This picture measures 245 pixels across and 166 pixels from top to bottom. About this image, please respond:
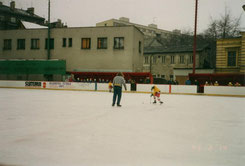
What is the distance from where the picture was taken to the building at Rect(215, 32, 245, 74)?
94.0ft

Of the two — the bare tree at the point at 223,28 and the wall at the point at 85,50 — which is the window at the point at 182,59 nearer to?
the bare tree at the point at 223,28

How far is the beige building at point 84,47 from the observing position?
30.0 m

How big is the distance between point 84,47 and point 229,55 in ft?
60.7

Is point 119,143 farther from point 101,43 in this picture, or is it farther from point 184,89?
point 101,43

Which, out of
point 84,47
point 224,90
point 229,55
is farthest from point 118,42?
point 224,90

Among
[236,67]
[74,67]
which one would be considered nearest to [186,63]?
[236,67]

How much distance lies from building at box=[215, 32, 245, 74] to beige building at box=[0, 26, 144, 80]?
33.8ft

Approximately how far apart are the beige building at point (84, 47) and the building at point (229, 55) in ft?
33.8

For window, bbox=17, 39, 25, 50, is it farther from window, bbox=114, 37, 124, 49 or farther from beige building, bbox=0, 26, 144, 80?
window, bbox=114, 37, 124, 49

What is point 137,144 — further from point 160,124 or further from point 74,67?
point 74,67

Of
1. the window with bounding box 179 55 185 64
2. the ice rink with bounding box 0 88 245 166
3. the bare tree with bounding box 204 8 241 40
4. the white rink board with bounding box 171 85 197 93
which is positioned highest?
the bare tree with bounding box 204 8 241 40

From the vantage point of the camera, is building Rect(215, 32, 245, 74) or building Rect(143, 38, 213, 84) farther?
building Rect(143, 38, 213, 84)

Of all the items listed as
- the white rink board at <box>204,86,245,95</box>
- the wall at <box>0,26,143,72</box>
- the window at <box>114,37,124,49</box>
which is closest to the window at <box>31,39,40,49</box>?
the wall at <box>0,26,143,72</box>

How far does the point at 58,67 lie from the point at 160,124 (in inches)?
952
